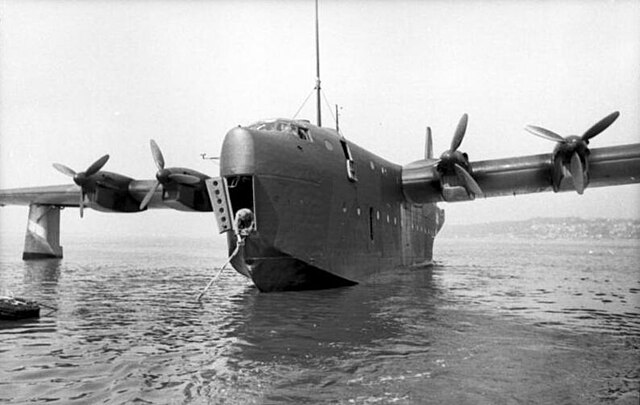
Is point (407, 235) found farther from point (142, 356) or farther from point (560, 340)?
point (142, 356)

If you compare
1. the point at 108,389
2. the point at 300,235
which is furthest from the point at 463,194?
the point at 108,389

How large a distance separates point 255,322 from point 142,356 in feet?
9.74

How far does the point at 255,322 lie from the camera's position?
958 centimetres

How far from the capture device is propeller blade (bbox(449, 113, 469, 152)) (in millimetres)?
15317

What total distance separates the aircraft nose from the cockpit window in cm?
124

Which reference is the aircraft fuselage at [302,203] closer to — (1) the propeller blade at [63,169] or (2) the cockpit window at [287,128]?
(2) the cockpit window at [287,128]

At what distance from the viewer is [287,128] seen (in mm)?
14109

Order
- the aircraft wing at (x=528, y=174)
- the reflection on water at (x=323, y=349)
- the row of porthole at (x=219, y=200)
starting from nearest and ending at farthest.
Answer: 1. the reflection on water at (x=323, y=349)
2. the row of porthole at (x=219, y=200)
3. the aircraft wing at (x=528, y=174)

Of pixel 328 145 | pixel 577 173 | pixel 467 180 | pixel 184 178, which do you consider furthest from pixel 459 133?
pixel 184 178

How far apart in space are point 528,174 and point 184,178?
11.4 meters

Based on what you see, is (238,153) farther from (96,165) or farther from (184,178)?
(96,165)

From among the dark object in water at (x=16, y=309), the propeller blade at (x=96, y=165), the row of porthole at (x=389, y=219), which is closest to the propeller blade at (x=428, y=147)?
the row of porthole at (x=389, y=219)

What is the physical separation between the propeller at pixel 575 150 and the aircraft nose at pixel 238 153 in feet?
26.8

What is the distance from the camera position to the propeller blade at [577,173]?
13898 millimetres
